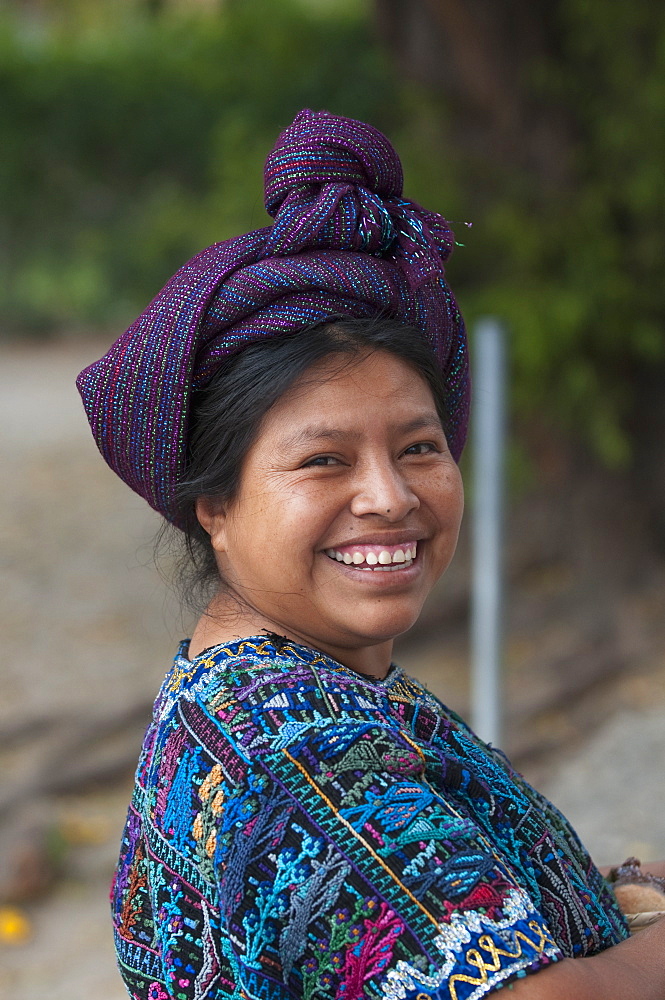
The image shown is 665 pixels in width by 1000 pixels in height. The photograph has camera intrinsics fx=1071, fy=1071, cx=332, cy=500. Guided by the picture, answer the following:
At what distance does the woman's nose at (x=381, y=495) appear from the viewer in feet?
4.44

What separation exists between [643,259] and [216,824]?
5.09 meters

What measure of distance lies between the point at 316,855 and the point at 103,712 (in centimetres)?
464

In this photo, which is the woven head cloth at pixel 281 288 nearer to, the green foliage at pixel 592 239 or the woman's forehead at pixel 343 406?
the woman's forehead at pixel 343 406

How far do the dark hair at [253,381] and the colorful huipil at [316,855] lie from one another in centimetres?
25

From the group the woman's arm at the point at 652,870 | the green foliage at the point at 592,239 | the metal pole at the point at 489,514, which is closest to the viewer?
the woman's arm at the point at 652,870

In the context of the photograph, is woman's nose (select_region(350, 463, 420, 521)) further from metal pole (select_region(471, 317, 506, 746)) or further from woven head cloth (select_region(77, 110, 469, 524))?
metal pole (select_region(471, 317, 506, 746))

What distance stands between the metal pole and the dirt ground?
91 cm

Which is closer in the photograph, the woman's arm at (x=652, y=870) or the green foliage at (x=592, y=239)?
the woman's arm at (x=652, y=870)

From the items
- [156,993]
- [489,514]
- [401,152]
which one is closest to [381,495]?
[156,993]

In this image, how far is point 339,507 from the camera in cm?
137

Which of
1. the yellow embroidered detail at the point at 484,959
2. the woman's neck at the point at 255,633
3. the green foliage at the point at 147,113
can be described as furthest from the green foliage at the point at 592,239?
the yellow embroidered detail at the point at 484,959

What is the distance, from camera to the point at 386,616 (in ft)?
4.57

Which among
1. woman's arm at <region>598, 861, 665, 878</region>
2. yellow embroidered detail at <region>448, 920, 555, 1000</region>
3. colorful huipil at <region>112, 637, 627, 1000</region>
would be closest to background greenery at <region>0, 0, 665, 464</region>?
woman's arm at <region>598, 861, 665, 878</region>

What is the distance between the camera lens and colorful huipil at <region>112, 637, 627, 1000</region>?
109 centimetres
